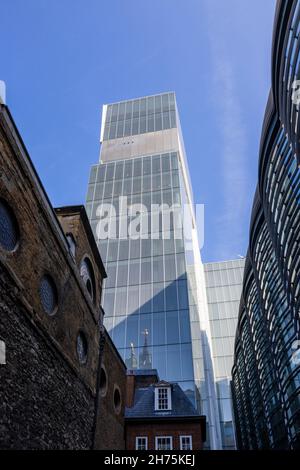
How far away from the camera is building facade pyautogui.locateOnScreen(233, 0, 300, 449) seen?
18453 millimetres

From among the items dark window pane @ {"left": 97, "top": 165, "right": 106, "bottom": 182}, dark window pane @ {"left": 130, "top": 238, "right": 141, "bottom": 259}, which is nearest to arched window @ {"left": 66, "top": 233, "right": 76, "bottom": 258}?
dark window pane @ {"left": 130, "top": 238, "right": 141, "bottom": 259}

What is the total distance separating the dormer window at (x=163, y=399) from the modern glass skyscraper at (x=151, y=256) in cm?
912

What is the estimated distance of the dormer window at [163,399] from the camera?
2166 centimetres

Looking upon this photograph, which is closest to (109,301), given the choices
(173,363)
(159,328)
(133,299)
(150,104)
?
(133,299)

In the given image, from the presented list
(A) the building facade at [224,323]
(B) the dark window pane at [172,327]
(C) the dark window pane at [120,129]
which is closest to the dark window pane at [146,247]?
(B) the dark window pane at [172,327]

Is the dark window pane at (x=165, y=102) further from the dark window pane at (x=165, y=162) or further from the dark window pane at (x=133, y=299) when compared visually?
the dark window pane at (x=133, y=299)

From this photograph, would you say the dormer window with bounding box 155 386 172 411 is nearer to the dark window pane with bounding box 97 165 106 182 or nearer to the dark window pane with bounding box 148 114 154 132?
the dark window pane with bounding box 97 165 106 182

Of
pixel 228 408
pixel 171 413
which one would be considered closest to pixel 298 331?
pixel 171 413

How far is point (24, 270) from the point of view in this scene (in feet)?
31.6

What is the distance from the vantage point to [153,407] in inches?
864

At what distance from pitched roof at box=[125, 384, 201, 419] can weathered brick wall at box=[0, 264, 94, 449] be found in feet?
31.3

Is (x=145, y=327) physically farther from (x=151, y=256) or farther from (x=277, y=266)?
(x=277, y=266)

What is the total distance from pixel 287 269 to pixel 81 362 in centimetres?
1653

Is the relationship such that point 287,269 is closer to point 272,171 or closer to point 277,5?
point 272,171
